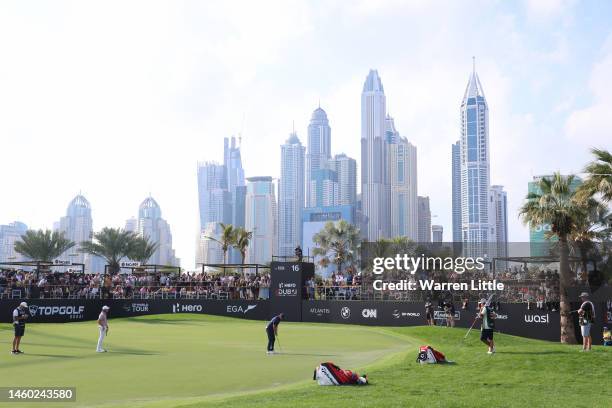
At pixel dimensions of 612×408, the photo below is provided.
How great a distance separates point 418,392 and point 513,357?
6275mm

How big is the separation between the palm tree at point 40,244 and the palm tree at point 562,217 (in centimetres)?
6947

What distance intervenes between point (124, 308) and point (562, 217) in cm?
3137

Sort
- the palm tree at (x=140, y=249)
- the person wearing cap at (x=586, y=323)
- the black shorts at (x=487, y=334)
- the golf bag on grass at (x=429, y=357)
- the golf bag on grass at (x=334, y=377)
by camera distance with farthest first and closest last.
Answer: the palm tree at (x=140, y=249)
the person wearing cap at (x=586, y=323)
the black shorts at (x=487, y=334)
the golf bag on grass at (x=429, y=357)
the golf bag on grass at (x=334, y=377)

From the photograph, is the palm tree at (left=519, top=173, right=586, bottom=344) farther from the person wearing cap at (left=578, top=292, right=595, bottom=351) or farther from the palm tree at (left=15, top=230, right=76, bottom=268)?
the palm tree at (left=15, top=230, right=76, bottom=268)

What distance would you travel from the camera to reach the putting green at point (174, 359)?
1708 cm

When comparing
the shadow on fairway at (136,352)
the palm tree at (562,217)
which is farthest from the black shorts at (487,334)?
the palm tree at (562,217)

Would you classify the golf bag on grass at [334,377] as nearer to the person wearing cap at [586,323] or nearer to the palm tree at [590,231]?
the person wearing cap at [586,323]

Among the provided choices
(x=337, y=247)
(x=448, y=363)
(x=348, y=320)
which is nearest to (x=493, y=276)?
(x=348, y=320)

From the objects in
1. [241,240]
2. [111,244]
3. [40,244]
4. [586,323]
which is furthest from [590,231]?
[40,244]

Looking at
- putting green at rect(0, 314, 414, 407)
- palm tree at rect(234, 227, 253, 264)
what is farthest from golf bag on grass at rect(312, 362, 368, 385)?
palm tree at rect(234, 227, 253, 264)

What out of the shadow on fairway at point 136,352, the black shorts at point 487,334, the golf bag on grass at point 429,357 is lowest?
the shadow on fairway at point 136,352

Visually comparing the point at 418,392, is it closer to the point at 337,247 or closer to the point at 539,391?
the point at 539,391

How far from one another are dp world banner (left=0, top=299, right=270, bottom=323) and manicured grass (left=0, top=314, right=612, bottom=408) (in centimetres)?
1651

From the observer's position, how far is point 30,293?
4906 centimetres
